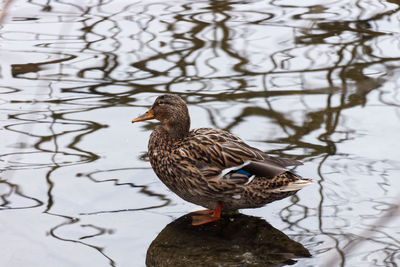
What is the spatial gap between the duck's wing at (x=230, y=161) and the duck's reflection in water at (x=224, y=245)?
0.29 m

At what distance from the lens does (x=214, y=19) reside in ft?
24.3

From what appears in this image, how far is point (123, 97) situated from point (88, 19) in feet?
7.26

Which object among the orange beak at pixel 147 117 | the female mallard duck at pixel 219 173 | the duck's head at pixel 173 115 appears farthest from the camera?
the orange beak at pixel 147 117

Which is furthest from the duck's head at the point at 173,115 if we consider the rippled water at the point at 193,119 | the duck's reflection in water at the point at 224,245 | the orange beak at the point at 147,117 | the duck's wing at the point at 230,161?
the duck's reflection in water at the point at 224,245

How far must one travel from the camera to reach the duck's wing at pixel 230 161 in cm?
378

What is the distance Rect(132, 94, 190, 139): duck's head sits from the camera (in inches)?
158

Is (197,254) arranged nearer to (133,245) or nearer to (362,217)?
(133,245)

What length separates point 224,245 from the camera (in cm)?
356

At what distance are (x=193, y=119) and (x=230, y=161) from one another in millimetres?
1346

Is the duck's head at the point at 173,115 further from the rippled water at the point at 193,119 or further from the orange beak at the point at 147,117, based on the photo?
the rippled water at the point at 193,119

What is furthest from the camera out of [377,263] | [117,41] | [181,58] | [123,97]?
[117,41]

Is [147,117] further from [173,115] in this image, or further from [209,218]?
[209,218]

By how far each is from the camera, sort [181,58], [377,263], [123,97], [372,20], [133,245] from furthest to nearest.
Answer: [372,20] < [181,58] < [123,97] < [133,245] < [377,263]

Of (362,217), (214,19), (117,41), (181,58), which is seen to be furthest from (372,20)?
(362,217)
